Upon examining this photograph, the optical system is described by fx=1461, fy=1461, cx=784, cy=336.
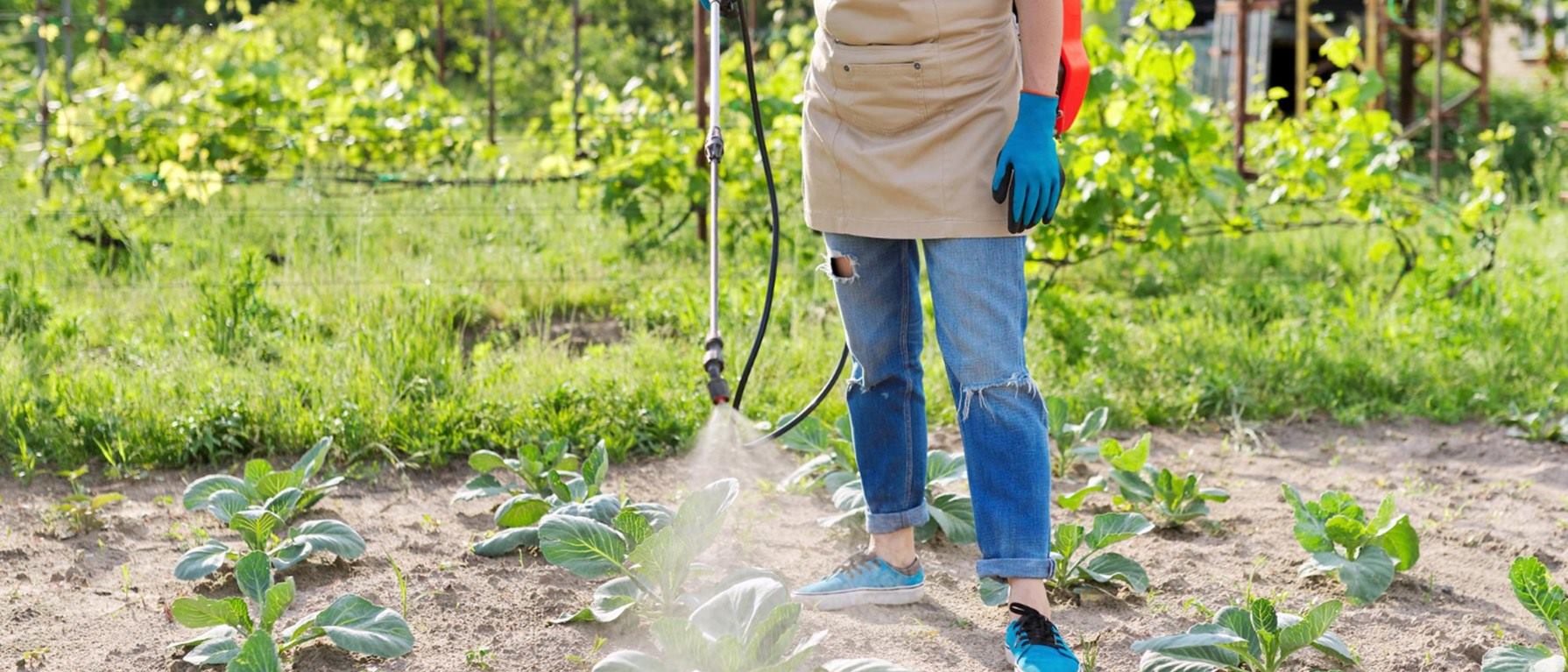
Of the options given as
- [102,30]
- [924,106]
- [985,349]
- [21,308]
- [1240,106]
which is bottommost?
[21,308]

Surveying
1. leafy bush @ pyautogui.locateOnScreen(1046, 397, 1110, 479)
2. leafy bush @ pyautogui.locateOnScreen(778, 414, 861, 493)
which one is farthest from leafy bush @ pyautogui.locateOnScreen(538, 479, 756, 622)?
leafy bush @ pyautogui.locateOnScreen(1046, 397, 1110, 479)

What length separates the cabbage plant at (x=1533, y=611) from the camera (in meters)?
2.14

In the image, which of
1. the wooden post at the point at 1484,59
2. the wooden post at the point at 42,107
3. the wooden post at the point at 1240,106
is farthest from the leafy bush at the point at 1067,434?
the wooden post at the point at 1484,59

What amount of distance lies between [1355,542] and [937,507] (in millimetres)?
774

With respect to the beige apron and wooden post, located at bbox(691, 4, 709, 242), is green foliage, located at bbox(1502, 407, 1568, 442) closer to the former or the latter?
the beige apron

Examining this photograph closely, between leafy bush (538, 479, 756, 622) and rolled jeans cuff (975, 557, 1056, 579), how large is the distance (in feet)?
1.58

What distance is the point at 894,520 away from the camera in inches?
102

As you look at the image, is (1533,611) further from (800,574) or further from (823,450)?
(823,450)

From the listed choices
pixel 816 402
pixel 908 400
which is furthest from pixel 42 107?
pixel 908 400

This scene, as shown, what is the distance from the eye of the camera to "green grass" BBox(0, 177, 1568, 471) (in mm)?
3578

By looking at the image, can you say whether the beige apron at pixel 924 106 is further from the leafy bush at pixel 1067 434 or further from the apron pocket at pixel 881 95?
the leafy bush at pixel 1067 434

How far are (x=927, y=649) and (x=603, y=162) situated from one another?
10.7 ft

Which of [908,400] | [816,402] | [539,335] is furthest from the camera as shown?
[539,335]

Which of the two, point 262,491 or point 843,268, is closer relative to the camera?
point 843,268
